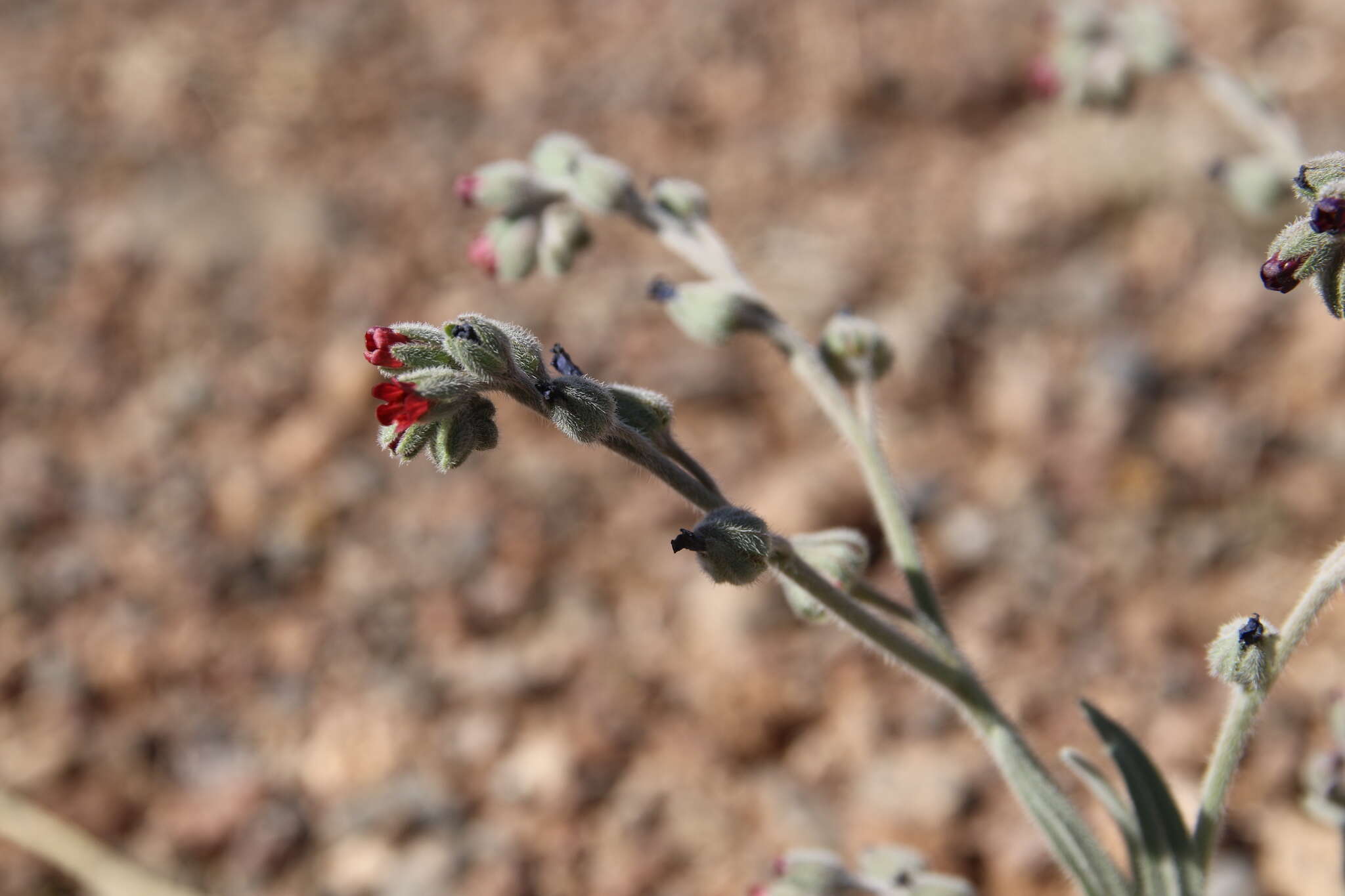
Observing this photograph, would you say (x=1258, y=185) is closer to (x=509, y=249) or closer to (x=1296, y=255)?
(x=1296, y=255)

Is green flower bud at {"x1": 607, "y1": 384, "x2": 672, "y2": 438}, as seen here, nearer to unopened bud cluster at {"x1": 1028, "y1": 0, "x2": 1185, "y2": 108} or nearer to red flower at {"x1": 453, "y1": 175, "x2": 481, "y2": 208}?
red flower at {"x1": 453, "y1": 175, "x2": 481, "y2": 208}

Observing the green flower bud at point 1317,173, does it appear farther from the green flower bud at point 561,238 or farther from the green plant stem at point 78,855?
the green plant stem at point 78,855

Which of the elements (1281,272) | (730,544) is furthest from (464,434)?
(1281,272)

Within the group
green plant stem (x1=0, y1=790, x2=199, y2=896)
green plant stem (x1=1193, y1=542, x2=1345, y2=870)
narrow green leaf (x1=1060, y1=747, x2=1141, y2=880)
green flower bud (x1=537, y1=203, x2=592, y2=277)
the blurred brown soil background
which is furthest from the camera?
the blurred brown soil background

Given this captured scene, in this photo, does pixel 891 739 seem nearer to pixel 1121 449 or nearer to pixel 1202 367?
pixel 1121 449

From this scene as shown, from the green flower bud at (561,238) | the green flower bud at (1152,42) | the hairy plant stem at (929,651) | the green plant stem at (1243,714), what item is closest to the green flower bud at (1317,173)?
the green plant stem at (1243,714)

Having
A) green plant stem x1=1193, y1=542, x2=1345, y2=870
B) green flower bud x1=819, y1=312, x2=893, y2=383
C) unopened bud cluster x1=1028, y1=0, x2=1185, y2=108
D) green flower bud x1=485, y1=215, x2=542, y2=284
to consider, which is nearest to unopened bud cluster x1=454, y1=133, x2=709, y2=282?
green flower bud x1=485, y1=215, x2=542, y2=284
